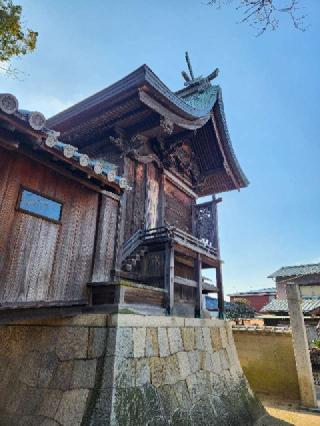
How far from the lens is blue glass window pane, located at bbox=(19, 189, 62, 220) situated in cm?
430

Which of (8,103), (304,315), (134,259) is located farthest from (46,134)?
(304,315)

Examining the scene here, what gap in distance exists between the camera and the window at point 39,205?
4.28 m

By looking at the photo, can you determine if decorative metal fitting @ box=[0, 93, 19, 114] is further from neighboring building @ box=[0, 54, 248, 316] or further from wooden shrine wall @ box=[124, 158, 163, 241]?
wooden shrine wall @ box=[124, 158, 163, 241]

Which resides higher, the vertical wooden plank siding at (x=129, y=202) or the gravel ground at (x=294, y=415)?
the vertical wooden plank siding at (x=129, y=202)

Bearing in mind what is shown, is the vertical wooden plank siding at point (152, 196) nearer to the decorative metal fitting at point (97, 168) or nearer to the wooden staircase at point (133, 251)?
the wooden staircase at point (133, 251)

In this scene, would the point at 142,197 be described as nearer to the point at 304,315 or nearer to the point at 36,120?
the point at 36,120

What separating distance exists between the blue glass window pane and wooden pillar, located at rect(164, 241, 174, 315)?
115 inches

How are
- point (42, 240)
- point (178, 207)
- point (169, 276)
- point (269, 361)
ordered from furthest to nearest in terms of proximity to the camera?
point (269, 361) → point (178, 207) → point (169, 276) → point (42, 240)

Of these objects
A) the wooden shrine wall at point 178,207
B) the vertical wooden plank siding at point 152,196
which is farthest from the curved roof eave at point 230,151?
the vertical wooden plank siding at point 152,196

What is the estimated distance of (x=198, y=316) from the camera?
7527 mm

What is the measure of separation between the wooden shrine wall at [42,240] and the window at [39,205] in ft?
0.24

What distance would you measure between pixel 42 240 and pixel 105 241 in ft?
4.97

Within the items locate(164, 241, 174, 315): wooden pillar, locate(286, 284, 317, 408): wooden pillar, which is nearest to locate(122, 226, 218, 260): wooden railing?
locate(164, 241, 174, 315): wooden pillar

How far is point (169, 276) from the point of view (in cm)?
654
